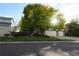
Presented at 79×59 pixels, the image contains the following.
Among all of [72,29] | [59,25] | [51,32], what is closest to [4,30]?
[51,32]

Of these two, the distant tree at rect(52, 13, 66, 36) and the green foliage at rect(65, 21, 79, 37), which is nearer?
the distant tree at rect(52, 13, 66, 36)

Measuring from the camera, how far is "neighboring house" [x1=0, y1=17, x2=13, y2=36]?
7165 mm

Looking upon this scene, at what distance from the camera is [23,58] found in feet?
20.6

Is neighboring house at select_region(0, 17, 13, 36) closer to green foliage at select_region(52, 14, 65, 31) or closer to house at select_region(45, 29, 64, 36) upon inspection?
house at select_region(45, 29, 64, 36)

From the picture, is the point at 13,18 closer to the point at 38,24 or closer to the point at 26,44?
the point at 38,24

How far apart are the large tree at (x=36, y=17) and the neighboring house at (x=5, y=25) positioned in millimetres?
400

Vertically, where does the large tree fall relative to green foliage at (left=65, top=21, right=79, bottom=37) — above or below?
above

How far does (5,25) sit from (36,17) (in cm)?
112

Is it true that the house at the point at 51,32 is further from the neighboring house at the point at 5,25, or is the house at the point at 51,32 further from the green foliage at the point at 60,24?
the neighboring house at the point at 5,25

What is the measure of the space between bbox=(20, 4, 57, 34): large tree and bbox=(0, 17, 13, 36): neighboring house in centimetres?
40

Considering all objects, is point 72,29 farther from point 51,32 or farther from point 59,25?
point 51,32

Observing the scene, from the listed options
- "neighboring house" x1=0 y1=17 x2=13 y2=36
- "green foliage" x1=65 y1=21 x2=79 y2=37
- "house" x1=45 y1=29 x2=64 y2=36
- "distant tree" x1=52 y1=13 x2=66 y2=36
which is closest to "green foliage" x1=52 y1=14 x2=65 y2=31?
"distant tree" x1=52 y1=13 x2=66 y2=36

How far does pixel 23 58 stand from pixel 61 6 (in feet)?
6.76

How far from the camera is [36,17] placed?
782 centimetres
